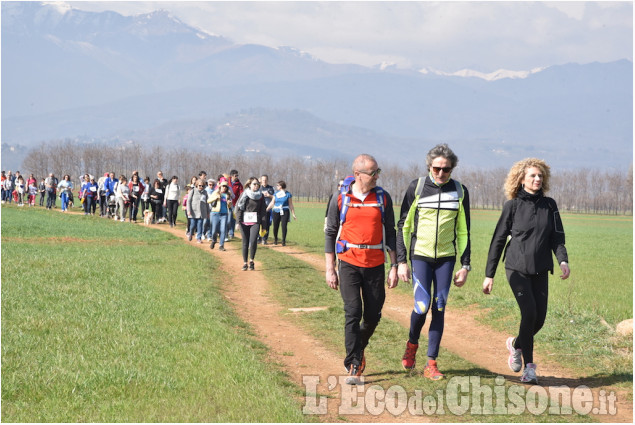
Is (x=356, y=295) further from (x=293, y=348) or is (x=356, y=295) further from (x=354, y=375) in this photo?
(x=293, y=348)

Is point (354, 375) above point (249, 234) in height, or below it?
below

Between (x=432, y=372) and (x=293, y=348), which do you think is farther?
(x=293, y=348)

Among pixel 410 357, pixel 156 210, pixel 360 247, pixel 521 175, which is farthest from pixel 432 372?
pixel 156 210

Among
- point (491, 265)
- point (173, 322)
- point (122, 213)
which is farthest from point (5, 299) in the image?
point (122, 213)

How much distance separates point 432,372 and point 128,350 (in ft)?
11.7

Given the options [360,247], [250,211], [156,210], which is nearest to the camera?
[360,247]

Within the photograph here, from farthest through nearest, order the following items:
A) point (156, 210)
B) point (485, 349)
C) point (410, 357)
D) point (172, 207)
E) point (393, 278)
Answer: point (156, 210), point (172, 207), point (485, 349), point (410, 357), point (393, 278)

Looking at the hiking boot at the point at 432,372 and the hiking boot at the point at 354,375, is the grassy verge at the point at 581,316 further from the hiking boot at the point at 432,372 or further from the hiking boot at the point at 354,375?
the hiking boot at the point at 354,375

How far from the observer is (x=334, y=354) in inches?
356

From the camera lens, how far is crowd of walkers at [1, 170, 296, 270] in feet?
56.6

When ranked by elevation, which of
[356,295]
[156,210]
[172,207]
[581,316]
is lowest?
[156,210]

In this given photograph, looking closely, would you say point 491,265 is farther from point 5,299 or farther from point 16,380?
point 5,299

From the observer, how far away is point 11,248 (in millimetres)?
20844

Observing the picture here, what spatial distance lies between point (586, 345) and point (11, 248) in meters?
16.7
